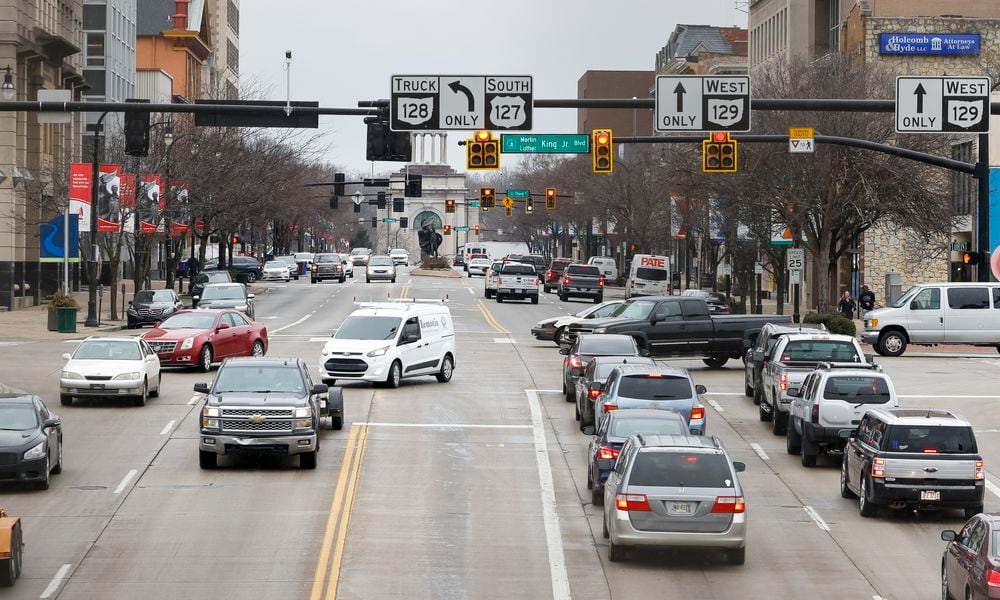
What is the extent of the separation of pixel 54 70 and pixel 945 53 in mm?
45408

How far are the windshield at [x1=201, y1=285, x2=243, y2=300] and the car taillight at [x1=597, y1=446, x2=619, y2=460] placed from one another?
31.7 meters

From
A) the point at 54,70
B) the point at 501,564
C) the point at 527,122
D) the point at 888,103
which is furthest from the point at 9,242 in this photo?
the point at 501,564

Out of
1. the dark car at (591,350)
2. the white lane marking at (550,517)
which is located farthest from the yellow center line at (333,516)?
the dark car at (591,350)

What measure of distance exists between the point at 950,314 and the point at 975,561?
3031 cm

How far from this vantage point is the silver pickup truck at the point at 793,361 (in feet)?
92.7

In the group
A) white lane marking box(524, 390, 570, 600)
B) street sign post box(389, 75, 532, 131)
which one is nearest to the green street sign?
white lane marking box(524, 390, 570, 600)

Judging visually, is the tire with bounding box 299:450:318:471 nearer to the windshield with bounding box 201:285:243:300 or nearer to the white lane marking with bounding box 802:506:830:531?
the white lane marking with bounding box 802:506:830:531

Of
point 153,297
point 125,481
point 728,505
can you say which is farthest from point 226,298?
point 728,505

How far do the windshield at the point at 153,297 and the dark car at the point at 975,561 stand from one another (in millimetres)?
42377

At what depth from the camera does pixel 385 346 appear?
33781 millimetres

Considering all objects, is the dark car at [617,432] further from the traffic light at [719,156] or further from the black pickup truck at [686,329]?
the black pickup truck at [686,329]

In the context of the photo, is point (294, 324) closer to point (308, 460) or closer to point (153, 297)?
point (153, 297)

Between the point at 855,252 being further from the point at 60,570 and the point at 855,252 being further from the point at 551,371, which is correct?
the point at 60,570

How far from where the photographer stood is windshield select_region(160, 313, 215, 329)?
37.1m
